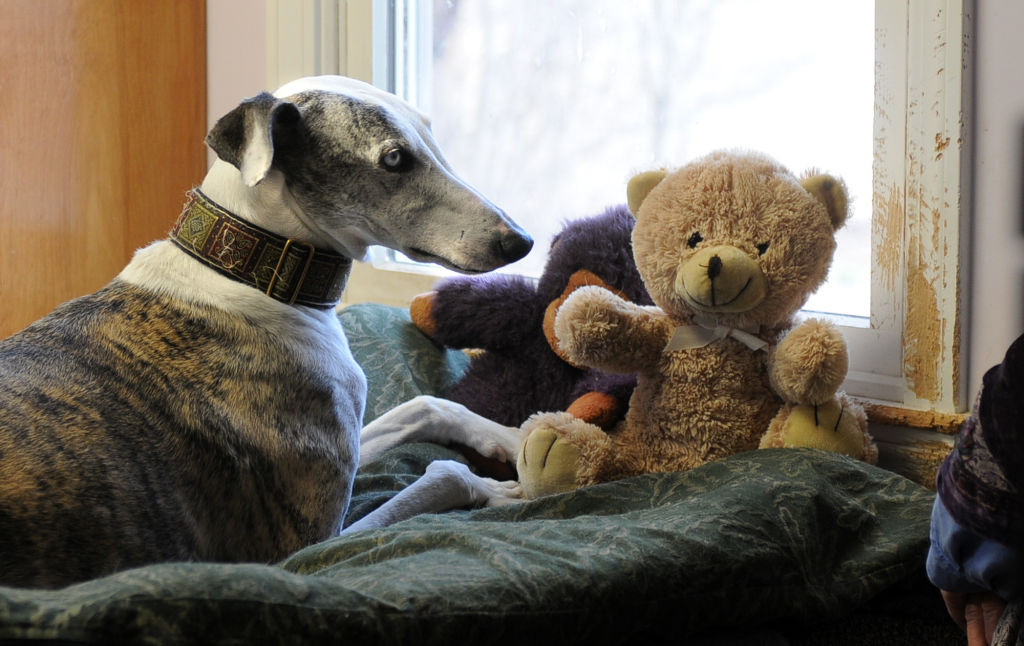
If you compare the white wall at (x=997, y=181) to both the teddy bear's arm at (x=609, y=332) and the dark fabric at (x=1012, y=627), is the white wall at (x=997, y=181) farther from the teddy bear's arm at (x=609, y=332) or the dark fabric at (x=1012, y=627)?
the dark fabric at (x=1012, y=627)

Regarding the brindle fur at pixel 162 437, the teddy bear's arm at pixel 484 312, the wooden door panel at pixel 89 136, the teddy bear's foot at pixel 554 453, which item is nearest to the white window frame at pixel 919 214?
the teddy bear's foot at pixel 554 453

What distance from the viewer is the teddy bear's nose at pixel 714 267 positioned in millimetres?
1564

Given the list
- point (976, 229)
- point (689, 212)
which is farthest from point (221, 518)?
point (976, 229)

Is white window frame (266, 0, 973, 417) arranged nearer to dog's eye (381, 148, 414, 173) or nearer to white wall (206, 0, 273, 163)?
dog's eye (381, 148, 414, 173)

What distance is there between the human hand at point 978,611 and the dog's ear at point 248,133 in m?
1.12

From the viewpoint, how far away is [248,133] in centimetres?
151

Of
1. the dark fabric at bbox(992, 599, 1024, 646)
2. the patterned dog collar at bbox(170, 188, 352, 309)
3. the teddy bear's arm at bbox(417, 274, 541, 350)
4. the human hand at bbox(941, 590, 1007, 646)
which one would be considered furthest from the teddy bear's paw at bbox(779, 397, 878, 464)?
the patterned dog collar at bbox(170, 188, 352, 309)

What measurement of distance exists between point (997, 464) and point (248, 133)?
1.14m

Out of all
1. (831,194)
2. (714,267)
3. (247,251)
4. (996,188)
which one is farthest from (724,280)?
(247,251)

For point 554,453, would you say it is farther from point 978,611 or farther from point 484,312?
point 978,611

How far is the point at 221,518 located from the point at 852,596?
0.94 m

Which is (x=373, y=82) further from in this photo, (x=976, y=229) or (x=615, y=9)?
(x=976, y=229)

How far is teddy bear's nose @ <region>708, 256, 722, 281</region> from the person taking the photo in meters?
1.56

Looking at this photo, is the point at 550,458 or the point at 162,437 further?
the point at 550,458
